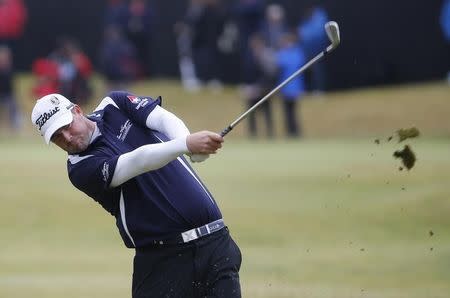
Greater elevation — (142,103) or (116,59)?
(116,59)

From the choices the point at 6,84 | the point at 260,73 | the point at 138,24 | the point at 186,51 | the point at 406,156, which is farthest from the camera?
the point at 186,51

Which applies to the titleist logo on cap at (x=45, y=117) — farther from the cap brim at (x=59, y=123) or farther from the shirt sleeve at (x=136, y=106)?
the shirt sleeve at (x=136, y=106)

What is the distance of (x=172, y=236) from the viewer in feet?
25.8

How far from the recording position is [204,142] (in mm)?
7414

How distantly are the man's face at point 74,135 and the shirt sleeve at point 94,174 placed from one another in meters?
0.08

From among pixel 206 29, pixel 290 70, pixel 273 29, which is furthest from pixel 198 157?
pixel 206 29

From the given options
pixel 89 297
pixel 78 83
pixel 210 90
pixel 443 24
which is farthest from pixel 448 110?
pixel 89 297

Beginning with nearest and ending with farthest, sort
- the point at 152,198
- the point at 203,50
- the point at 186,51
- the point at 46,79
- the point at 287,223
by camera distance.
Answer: the point at 152,198
the point at 287,223
the point at 203,50
the point at 46,79
the point at 186,51

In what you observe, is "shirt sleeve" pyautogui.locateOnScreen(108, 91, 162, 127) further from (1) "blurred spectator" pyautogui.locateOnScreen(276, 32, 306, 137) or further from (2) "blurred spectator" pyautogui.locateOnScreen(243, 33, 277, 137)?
(2) "blurred spectator" pyautogui.locateOnScreen(243, 33, 277, 137)

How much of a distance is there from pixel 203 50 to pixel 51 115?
23.7 m

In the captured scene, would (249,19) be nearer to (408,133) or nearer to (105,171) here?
(408,133)

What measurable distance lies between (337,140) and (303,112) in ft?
12.3

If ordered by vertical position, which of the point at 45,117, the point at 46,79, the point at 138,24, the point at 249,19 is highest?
the point at 138,24

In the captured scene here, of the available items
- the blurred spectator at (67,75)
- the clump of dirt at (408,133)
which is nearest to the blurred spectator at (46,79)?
the blurred spectator at (67,75)
